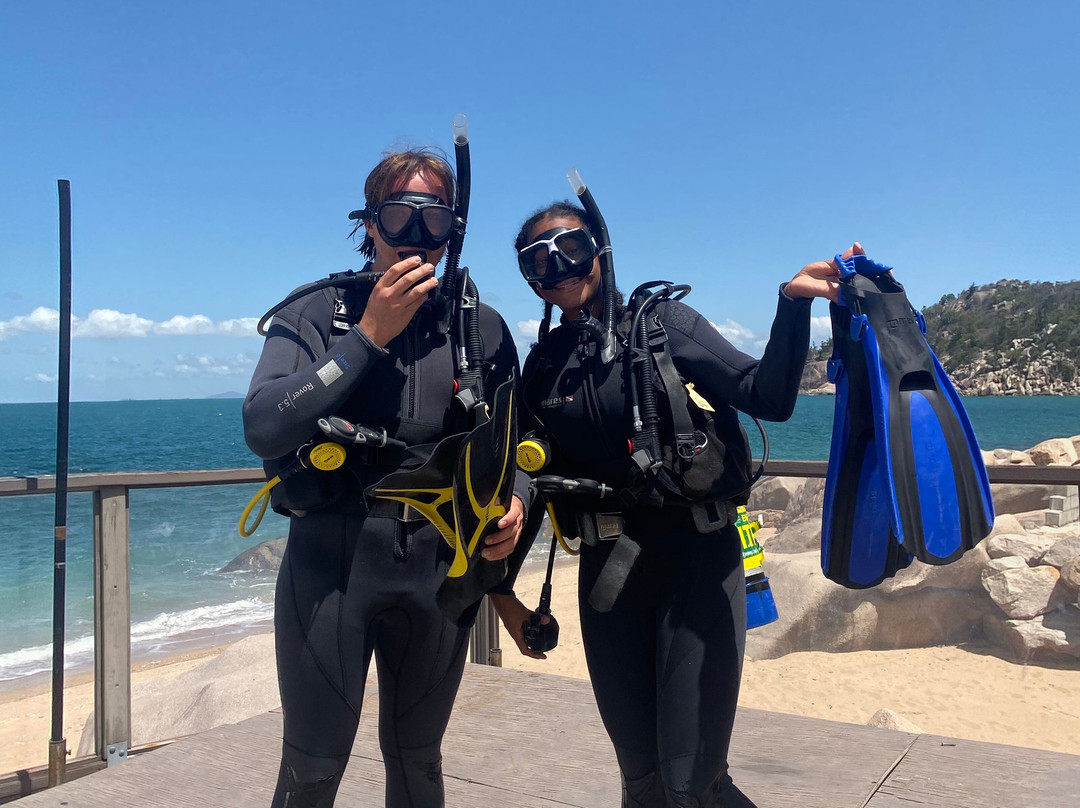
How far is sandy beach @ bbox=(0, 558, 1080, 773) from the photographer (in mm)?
4434

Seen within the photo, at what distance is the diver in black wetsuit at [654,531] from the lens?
1771 millimetres

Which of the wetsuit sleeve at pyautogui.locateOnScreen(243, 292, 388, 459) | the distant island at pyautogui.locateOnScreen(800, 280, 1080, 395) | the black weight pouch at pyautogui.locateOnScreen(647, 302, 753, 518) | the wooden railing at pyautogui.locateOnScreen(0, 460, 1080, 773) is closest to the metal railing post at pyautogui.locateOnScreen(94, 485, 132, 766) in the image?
the wooden railing at pyautogui.locateOnScreen(0, 460, 1080, 773)

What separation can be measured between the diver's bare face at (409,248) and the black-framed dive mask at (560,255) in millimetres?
243

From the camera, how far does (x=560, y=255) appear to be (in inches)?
78.4

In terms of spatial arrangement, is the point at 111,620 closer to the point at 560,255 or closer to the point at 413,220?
the point at 413,220

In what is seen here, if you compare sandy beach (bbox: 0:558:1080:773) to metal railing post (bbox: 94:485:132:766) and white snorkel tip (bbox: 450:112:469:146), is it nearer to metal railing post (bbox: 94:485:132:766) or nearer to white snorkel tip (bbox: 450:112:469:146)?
metal railing post (bbox: 94:485:132:766)

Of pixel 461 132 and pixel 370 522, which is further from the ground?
pixel 461 132

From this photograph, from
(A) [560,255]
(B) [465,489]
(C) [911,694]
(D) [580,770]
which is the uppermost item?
(A) [560,255]

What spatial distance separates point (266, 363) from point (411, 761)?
985mm

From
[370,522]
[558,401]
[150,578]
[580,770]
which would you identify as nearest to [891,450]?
[558,401]

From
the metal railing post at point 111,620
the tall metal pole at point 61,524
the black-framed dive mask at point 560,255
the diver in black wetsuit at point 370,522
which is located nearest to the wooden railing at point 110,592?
the metal railing post at point 111,620

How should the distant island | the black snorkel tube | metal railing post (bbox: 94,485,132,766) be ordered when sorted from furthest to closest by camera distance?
the distant island, metal railing post (bbox: 94,485,132,766), the black snorkel tube

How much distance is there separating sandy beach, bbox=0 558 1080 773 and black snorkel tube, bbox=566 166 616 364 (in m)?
3.52

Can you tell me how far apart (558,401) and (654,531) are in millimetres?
409
